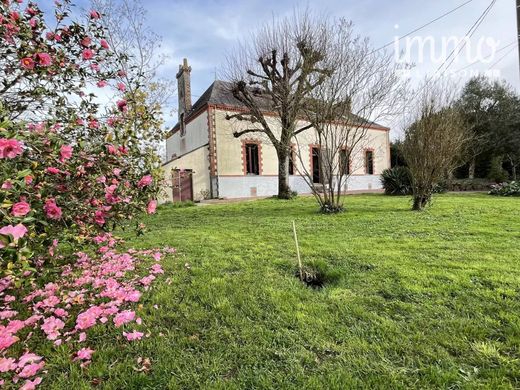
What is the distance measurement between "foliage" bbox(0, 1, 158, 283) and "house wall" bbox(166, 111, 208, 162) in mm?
11965

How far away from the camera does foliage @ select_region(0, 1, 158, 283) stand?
150 centimetres

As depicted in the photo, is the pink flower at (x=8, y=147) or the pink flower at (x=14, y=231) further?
the pink flower at (x=8, y=147)

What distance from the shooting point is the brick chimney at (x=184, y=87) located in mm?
19219

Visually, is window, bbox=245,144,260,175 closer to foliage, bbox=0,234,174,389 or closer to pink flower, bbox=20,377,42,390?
foliage, bbox=0,234,174,389

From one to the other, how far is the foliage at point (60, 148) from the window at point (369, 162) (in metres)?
20.8

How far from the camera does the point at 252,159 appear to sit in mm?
17500

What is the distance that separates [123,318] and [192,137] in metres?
17.2

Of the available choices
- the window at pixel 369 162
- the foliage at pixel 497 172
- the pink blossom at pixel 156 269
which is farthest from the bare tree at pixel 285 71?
the foliage at pixel 497 172

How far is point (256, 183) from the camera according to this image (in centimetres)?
1723

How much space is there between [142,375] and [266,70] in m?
10.6

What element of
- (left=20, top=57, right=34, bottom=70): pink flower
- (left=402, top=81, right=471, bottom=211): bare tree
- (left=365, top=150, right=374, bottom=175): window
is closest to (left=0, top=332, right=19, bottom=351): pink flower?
(left=20, top=57, right=34, bottom=70): pink flower

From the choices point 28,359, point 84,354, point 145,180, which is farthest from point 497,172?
point 28,359

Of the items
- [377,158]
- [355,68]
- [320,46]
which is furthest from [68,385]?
[377,158]

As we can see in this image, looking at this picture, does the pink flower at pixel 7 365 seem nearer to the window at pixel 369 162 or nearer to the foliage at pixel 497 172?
the window at pixel 369 162
